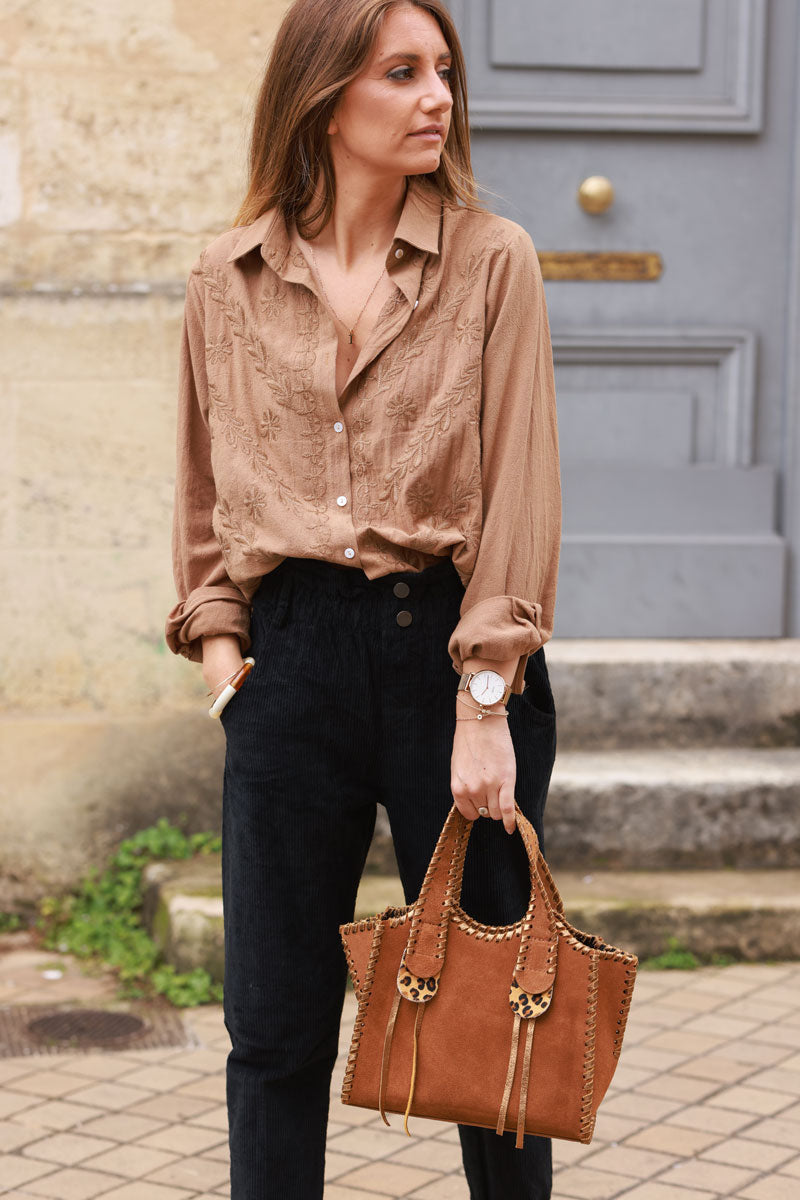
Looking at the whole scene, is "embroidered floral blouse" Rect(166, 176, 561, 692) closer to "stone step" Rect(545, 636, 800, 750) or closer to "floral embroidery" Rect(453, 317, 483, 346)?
"floral embroidery" Rect(453, 317, 483, 346)

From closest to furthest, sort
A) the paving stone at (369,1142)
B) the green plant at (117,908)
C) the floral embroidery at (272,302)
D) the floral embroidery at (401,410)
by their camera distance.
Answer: the floral embroidery at (401,410) < the floral embroidery at (272,302) < the paving stone at (369,1142) < the green plant at (117,908)

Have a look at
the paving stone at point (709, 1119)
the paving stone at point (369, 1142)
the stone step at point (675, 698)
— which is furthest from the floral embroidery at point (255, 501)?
the stone step at point (675, 698)

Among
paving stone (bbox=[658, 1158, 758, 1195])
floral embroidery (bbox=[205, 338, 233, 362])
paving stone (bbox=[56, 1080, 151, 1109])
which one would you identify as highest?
floral embroidery (bbox=[205, 338, 233, 362])

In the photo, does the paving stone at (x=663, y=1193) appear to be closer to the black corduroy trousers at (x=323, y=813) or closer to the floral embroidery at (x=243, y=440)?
the black corduroy trousers at (x=323, y=813)

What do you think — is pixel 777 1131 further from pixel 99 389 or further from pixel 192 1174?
pixel 99 389

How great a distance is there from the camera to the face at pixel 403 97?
211 cm

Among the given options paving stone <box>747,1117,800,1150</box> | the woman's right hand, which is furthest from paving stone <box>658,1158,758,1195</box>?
the woman's right hand

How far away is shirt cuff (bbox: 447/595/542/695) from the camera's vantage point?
203 cm

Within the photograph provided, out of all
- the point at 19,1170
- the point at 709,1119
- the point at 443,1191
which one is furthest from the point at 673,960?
the point at 19,1170

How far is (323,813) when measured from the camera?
2176mm

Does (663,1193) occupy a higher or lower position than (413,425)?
lower

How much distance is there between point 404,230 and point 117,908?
282 centimetres

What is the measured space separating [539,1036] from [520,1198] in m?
0.36

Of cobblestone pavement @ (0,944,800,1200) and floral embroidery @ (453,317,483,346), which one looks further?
cobblestone pavement @ (0,944,800,1200)
